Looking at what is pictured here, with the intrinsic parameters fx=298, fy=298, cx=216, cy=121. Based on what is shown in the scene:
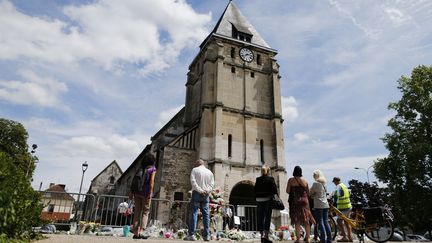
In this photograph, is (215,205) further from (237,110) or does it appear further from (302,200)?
(237,110)

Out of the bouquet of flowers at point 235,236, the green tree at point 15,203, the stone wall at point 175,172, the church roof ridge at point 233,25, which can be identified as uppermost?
the church roof ridge at point 233,25

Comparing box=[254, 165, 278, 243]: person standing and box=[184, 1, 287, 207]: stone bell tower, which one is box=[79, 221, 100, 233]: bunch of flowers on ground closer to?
box=[254, 165, 278, 243]: person standing

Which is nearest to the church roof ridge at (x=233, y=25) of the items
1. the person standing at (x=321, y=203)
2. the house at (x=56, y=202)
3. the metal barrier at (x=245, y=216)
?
the metal barrier at (x=245, y=216)

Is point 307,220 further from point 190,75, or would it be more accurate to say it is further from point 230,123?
point 190,75

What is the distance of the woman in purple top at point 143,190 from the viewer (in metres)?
7.17

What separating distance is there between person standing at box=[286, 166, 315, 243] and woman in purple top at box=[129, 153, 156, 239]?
133 inches

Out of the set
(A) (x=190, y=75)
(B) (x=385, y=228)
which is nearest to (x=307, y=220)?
(B) (x=385, y=228)

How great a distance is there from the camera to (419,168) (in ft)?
64.0

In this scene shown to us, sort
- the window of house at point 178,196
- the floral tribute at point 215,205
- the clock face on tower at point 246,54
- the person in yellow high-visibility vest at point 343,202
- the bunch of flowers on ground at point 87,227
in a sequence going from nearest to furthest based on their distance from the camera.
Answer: the person in yellow high-visibility vest at point 343,202
the bunch of flowers on ground at point 87,227
the floral tribute at point 215,205
the window of house at point 178,196
the clock face on tower at point 246,54

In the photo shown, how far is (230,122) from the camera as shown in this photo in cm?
2369

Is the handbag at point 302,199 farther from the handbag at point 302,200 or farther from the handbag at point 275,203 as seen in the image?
the handbag at point 275,203

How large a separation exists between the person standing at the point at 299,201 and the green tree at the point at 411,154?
53.0 feet

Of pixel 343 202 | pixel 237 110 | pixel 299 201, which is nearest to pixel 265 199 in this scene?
pixel 299 201

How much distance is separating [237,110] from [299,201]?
1747 cm
